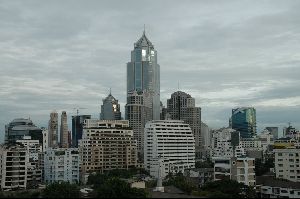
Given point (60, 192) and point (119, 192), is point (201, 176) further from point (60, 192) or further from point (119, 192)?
point (119, 192)

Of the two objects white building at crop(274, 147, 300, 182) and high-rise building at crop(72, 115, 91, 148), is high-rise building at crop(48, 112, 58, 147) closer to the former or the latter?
high-rise building at crop(72, 115, 91, 148)

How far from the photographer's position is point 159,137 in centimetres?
12600

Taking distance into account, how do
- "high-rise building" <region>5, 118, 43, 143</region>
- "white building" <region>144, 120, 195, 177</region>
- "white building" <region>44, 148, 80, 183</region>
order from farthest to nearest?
1. "high-rise building" <region>5, 118, 43, 143</region>
2. "white building" <region>144, 120, 195, 177</region>
3. "white building" <region>44, 148, 80, 183</region>

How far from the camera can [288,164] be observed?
80312 millimetres

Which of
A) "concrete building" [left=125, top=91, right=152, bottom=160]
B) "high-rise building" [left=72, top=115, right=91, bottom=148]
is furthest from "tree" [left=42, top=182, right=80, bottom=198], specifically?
"high-rise building" [left=72, top=115, right=91, bottom=148]

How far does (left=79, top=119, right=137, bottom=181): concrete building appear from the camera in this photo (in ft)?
355

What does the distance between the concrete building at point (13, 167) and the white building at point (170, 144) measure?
46490mm

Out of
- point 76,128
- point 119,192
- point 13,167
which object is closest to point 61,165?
point 13,167

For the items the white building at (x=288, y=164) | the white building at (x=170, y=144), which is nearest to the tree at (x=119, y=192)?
the white building at (x=288, y=164)

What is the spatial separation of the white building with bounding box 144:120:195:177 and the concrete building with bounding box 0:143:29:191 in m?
46.5

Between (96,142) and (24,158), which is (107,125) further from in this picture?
(24,158)

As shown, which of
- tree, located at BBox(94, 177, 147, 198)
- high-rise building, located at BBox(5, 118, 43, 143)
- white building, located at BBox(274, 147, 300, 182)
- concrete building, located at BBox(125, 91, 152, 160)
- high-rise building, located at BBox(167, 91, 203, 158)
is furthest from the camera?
high-rise building, located at BBox(167, 91, 203, 158)

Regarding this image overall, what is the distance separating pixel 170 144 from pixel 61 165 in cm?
4214

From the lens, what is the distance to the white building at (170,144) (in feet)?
407
